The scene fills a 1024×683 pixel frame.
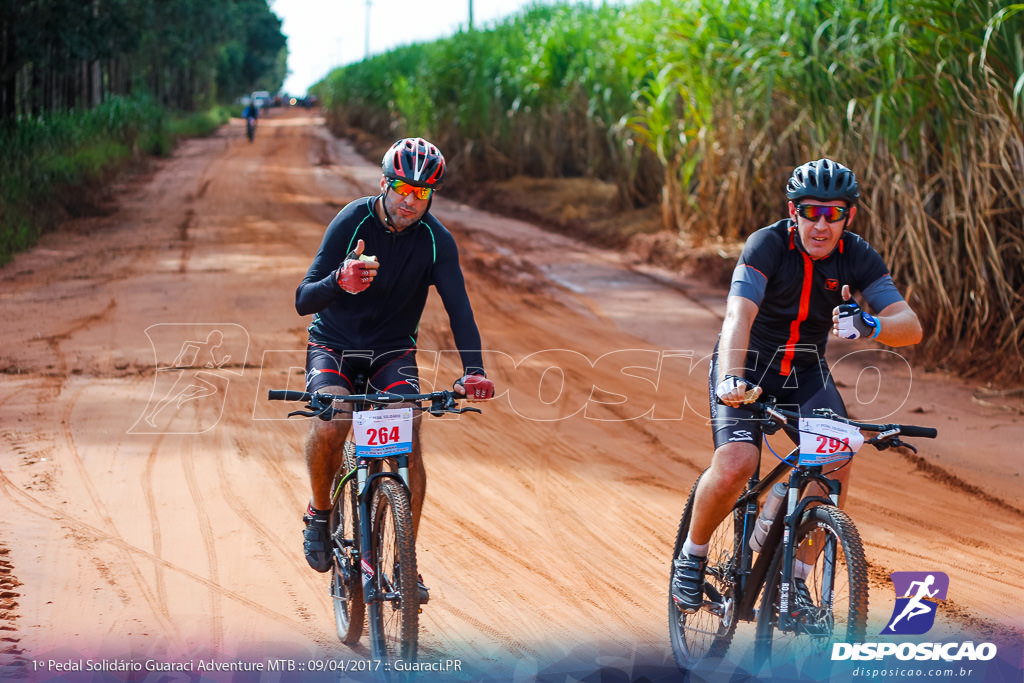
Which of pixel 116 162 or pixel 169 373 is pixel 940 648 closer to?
pixel 169 373

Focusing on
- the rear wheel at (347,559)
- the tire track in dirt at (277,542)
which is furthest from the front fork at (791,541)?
the tire track in dirt at (277,542)

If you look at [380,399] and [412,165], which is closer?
[380,399]

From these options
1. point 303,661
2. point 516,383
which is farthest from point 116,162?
point 303,661

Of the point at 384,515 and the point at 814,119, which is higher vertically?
the point at 814,119

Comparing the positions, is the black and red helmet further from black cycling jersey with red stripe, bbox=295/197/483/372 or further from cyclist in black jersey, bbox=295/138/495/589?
black cycling jersey with red stripe, bbox=295/197/483/372

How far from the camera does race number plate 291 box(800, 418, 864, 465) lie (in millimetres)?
3350

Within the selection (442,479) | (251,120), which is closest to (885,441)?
(442,479)

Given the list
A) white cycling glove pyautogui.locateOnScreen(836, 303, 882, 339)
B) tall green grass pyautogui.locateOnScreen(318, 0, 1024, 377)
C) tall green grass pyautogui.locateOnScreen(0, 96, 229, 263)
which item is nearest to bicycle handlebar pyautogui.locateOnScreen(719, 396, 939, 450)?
white cycling glove pyautogui.locateOnScreen(836, 303, 882, 339)

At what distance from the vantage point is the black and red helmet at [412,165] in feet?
13.0

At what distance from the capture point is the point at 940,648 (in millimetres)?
4141

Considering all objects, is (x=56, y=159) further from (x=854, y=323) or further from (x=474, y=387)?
(x=854, y=323)

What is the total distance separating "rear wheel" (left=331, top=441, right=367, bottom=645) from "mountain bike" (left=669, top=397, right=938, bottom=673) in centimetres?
139

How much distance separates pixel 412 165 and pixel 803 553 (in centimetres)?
204

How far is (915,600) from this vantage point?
3812 millimetres
